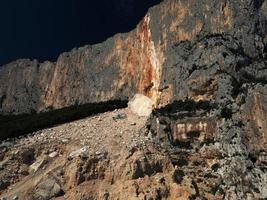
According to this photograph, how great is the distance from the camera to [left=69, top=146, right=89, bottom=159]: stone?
26.7 meters

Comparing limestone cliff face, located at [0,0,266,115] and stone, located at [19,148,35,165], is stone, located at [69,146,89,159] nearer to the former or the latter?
stone, located at [19,148,35,165]

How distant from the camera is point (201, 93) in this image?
29141mm

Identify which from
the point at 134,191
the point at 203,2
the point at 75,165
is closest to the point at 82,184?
the point at 75,165

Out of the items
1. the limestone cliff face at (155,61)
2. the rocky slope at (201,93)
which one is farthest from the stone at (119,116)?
the rocky slope at (201,93)

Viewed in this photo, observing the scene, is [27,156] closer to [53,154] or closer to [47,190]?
[53,154]

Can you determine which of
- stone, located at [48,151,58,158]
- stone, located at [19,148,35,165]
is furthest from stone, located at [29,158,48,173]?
stone, located at [19,148,35,165]

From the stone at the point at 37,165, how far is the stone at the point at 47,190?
2396mm

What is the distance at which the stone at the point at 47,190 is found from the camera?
2486 cm

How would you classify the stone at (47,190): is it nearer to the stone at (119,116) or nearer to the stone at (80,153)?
the stone at (80,153)

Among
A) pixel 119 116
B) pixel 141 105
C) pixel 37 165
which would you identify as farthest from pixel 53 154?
pixel 141 105

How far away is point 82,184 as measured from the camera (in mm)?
25266

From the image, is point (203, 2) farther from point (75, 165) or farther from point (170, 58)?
point (75, 165)

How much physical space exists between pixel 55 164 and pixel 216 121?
346 inches

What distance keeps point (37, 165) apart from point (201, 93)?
32.6 feet
